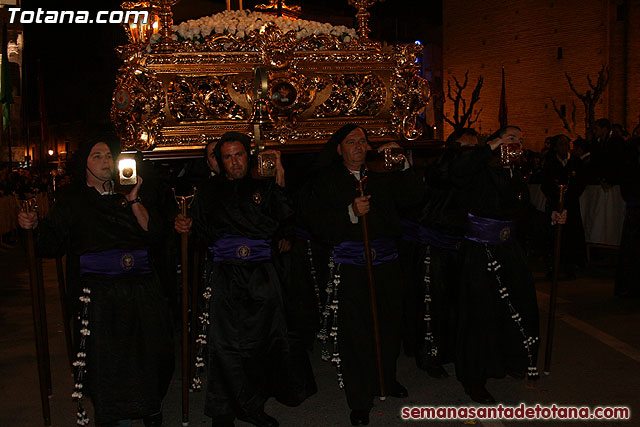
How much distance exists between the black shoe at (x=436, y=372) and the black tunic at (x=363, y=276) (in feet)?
2.35

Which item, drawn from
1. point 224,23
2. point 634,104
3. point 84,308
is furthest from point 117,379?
point 634,104

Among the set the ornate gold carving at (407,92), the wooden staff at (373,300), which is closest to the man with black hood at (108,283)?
the wooden staff at (373,300)

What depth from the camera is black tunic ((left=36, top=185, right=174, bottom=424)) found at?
12.6ft

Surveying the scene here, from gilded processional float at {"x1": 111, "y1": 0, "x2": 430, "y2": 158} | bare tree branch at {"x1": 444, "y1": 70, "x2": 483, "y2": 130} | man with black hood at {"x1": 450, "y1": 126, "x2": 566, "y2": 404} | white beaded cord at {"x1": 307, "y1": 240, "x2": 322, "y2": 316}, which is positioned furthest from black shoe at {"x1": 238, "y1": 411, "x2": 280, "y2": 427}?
bare tree branch at {"x1": 444, "y1": 70, "x2": 483, "y2": 130}

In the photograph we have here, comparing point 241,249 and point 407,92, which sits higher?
point 407,92

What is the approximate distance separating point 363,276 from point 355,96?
2.14 m

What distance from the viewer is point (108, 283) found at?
3904mm

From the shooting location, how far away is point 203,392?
4824 mm

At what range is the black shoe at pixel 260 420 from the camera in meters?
4.03

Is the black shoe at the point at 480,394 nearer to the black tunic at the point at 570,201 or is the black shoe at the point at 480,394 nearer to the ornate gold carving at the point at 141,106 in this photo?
the ornate gold carving at the point at 141,106

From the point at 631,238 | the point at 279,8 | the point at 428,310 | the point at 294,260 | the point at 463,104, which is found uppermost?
the point at 279,8

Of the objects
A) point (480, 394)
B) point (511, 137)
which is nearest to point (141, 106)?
point (511, 137)

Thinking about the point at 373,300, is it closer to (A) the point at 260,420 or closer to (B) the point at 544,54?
(A) the point at 260,420

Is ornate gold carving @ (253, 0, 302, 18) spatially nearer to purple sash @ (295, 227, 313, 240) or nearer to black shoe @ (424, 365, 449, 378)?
purple sash @ (295, 227, 313, 240)
